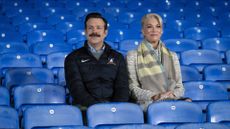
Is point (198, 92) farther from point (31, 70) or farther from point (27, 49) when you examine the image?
point (27, 49)

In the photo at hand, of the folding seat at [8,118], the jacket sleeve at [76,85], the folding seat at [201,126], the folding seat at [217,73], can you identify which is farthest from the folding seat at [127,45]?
the folding seat at [201,126]

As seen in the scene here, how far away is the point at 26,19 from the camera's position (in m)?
6.69

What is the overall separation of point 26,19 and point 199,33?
2.21m

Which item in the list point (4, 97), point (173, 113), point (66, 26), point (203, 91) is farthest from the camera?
point (66, 26)

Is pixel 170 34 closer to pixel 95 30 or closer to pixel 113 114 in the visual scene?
pixel 95 30

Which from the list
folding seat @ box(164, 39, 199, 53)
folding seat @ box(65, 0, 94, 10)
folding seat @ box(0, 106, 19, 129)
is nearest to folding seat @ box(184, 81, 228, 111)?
folding seat @ box(164, 39, 199, 53)

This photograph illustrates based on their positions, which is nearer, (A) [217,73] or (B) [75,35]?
(A) [217,73]

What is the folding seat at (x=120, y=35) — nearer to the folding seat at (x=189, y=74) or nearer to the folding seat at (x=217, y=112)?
the folding seat at (x=189, y=74)

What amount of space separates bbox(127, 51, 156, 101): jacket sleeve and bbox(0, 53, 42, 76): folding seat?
1.11 m

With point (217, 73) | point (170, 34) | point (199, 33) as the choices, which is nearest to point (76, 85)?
point (217, 73)

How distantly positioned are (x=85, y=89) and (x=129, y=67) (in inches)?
16.8

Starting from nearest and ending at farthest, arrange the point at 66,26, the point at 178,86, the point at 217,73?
1. the point at 178,86
2. the point at 217,73
3. the point at 66,26

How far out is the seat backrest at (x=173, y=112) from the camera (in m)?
3.47

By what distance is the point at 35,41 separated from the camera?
19.5ft
